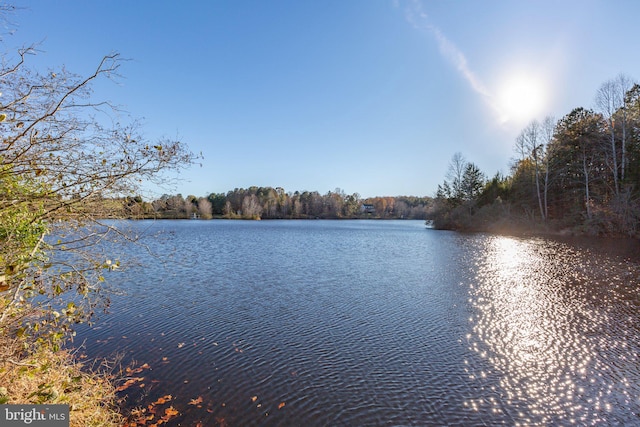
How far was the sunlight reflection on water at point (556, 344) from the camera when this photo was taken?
5059 mm

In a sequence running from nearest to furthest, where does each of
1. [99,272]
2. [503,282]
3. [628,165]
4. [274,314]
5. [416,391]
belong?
[99,272] < [416,391] < [274,314] < [503,282] < [628,165]

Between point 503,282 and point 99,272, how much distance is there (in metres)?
14.7

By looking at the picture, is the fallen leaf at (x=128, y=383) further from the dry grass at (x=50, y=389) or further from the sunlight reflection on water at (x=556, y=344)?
the sunlight reflection on water at (x=556, y=344)

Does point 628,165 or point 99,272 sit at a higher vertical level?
point 628,165

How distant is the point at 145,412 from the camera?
4.70 m

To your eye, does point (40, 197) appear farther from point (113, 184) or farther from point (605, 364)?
point (605, 364)

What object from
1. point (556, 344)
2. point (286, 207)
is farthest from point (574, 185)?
point (286, 207)

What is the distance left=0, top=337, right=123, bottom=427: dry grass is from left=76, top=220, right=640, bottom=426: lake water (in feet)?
2.35

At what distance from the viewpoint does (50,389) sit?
3.53 metres

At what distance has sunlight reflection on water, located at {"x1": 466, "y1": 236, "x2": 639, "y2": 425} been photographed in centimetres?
506

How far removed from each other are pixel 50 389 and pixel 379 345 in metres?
6.01

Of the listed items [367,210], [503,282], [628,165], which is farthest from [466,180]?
[367,210]

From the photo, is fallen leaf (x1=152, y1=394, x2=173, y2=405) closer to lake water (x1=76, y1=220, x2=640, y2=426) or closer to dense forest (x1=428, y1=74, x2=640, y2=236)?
lake water (x1=76, y1=220, x2=640, y2=426)

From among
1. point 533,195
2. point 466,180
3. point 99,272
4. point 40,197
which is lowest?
point 99,272
